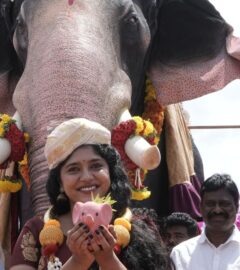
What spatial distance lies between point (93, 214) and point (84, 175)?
36 centimetres

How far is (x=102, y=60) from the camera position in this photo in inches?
211

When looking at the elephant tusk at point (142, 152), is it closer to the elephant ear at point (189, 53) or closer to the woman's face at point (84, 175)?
the woman's face at point (84, 175)

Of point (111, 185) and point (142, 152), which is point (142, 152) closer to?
point (142, 152)

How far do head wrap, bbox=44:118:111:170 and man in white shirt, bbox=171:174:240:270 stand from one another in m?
0.78

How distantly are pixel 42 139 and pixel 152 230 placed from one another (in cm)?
152

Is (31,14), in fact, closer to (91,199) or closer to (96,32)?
(96,32)

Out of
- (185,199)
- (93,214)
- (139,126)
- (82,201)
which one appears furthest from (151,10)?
(93,214)

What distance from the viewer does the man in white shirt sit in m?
3.94

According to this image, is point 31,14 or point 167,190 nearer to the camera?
point 31,14

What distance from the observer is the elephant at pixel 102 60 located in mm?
4906

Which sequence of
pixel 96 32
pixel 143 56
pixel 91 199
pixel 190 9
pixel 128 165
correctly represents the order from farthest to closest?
pixel 190 9
pixel 143 56
pixel 96 32
pixel 128 165
pixel 91 199

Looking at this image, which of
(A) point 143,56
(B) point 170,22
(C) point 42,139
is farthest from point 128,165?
(B) point 170,22

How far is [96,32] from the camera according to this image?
553cm

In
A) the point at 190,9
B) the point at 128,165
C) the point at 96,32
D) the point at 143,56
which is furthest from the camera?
the point at 190,9
